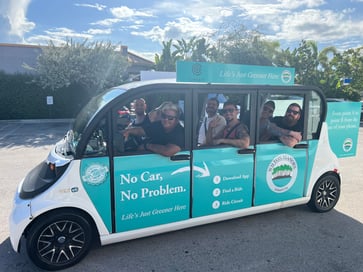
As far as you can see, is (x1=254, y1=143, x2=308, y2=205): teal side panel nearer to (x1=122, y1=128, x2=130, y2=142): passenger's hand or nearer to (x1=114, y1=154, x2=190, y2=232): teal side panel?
(x1=114, y1=154, x2=190, y2=232): teal side panel

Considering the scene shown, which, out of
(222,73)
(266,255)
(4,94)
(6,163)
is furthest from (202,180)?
(4,94)

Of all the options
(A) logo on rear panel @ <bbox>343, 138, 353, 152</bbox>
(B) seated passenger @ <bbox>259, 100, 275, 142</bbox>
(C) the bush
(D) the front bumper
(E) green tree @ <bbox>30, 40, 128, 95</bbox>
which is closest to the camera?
(D) the front bumper

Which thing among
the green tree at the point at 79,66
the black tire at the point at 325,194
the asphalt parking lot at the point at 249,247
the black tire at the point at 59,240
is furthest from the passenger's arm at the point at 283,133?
the green tree at the point at 79,66

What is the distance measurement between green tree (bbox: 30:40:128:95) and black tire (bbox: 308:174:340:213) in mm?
15031

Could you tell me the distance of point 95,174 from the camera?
9.21 ft

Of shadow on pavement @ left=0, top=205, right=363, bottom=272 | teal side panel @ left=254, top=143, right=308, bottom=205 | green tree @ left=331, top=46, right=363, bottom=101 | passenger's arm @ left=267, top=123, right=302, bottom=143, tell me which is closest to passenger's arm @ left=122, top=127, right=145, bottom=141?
shadow on pavement @ left=0, top=205, right=363, bottom=272

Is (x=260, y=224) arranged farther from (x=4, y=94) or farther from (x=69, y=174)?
(x=4, y=94)

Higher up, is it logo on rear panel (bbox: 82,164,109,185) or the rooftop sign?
the rooftop sign

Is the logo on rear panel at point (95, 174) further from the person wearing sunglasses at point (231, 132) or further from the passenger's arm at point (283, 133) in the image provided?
the passenger's arm at point (283, 133)

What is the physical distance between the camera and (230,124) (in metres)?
3.50

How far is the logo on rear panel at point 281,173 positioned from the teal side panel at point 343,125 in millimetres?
840

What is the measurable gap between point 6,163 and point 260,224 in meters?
6.42

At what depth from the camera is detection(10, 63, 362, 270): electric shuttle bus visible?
8.96 ft

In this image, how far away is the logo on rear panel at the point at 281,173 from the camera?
12.1ft
